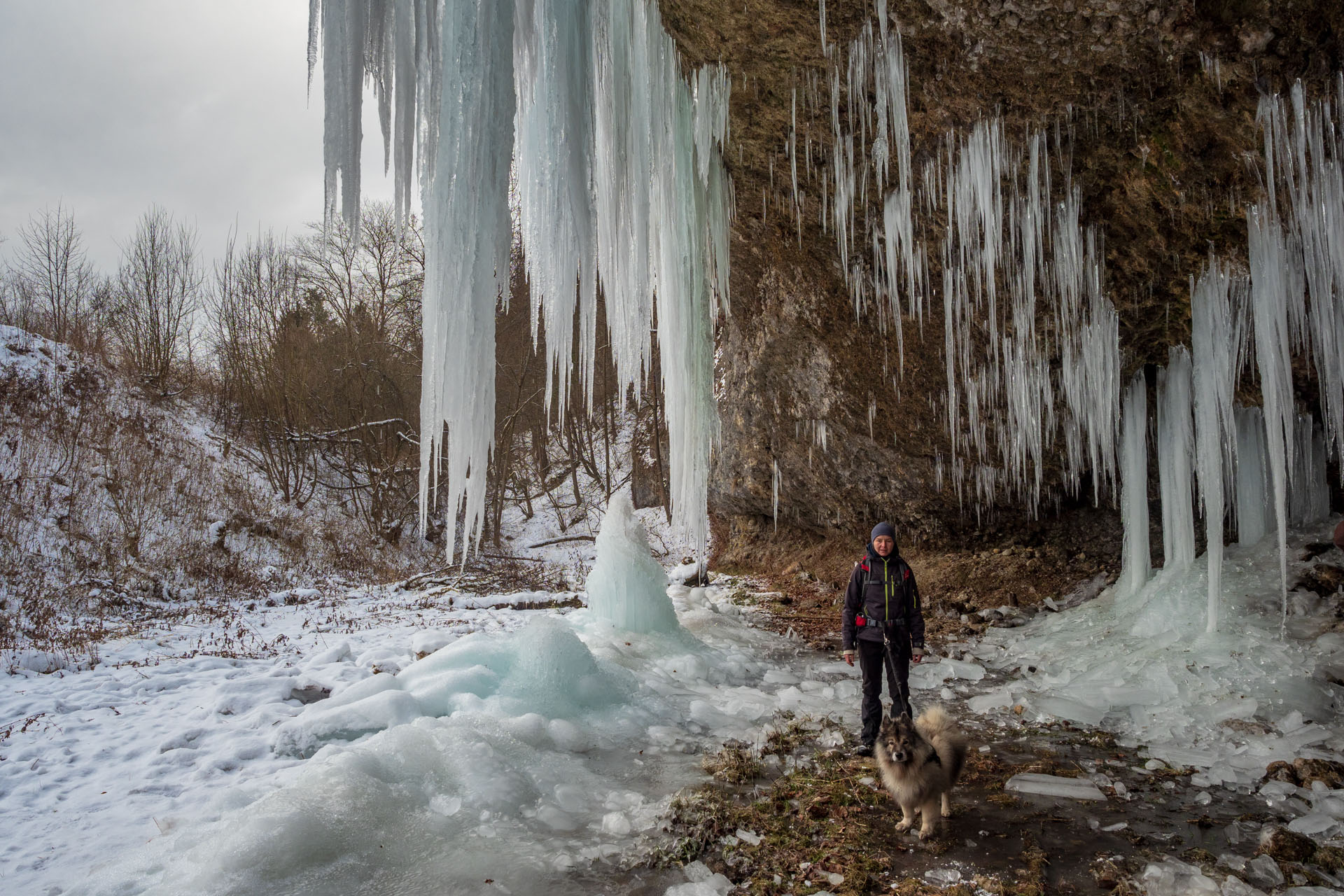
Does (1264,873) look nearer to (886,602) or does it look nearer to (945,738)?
(945,738)

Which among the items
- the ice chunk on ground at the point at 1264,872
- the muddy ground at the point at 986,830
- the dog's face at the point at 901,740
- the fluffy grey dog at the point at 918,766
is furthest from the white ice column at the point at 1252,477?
the dog's face at the point at 901,740

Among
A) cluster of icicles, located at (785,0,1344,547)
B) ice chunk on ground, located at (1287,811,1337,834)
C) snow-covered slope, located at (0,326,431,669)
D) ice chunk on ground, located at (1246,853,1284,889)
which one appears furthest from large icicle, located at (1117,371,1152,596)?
snow-covered slope, located at (0,326,431,669)

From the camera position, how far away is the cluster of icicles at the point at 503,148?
3.44 m

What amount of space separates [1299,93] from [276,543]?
1535cm

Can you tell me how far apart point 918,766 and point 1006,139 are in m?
4.35

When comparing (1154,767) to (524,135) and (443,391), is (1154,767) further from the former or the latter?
(524,135)

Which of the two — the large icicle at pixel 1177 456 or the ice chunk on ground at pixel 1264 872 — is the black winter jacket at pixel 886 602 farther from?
the large icicle at pixel 1177 456

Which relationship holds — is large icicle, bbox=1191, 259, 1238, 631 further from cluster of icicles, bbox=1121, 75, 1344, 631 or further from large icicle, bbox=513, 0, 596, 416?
large icicle, bbox=513, 0, 596, 416

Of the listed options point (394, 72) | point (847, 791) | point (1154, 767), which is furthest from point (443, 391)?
point (1154, 767)

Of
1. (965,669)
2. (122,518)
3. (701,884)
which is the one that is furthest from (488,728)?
(122,518)

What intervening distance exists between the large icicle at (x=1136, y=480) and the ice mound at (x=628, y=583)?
4364mm

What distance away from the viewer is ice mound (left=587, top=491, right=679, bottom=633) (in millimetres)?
6340

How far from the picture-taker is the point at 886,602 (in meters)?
4.07

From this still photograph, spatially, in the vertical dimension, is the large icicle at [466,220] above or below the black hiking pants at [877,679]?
above
